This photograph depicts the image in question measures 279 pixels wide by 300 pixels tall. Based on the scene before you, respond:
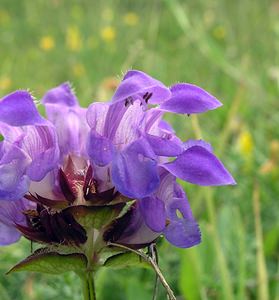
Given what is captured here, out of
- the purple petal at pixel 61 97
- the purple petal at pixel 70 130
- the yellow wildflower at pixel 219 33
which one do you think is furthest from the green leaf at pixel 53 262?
the yellow wildflower at pixel 219 33

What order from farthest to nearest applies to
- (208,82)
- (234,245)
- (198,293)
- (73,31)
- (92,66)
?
(73,31)
(92,66)
(208,82)
(234,245)
(198,293)

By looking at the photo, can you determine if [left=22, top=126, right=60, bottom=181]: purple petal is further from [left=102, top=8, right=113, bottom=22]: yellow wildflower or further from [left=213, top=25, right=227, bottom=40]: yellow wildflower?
[left=102, top=8, right=113, bottom=22]: yellow wildflower

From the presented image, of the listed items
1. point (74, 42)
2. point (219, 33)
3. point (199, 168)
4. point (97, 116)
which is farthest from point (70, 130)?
point (219, 33)

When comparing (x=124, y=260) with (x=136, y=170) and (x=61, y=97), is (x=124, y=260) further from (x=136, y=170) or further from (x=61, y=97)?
(x=61, y=97)

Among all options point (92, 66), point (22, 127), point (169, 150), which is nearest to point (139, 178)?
point (169, 150)

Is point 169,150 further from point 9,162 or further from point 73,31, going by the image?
point 73,31

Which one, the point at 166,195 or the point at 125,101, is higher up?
the point at 125,101
